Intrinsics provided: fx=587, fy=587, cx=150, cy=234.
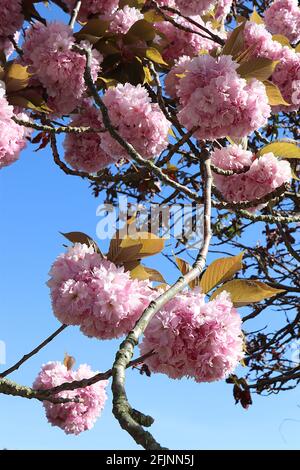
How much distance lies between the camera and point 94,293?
5.12ft

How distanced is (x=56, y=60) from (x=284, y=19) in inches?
70.2

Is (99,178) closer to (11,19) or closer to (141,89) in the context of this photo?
(141,89)

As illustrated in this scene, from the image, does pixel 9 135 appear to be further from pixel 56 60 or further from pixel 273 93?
pixel 273 93

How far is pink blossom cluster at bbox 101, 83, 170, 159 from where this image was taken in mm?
1998

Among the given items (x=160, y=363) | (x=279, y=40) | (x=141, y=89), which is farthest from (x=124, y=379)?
(x=279, y=40)

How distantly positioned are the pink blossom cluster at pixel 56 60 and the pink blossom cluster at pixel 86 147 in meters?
0.17

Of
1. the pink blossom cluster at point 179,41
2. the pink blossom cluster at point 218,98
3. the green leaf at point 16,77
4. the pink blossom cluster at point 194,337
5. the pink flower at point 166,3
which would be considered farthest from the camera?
the pink flower at point 166,3

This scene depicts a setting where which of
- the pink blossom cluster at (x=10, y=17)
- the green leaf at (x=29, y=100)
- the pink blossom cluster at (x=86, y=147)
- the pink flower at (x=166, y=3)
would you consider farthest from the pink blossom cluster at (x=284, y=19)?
the green leaf at (x=29, y=100)

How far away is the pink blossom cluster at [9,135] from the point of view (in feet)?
6.42

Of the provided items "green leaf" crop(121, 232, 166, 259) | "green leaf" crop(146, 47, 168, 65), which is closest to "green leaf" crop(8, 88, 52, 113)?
"green leaf" crop(146, 47, 168, 65)

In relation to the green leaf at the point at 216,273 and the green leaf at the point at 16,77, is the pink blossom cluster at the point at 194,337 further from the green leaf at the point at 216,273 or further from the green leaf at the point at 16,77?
the green leaf at the point at 16,77

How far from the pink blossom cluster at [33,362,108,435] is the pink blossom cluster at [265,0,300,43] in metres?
2.27

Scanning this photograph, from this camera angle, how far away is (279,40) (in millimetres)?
2715

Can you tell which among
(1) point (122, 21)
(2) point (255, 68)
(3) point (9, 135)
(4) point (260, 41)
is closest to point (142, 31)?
(1) point (122, 21)
